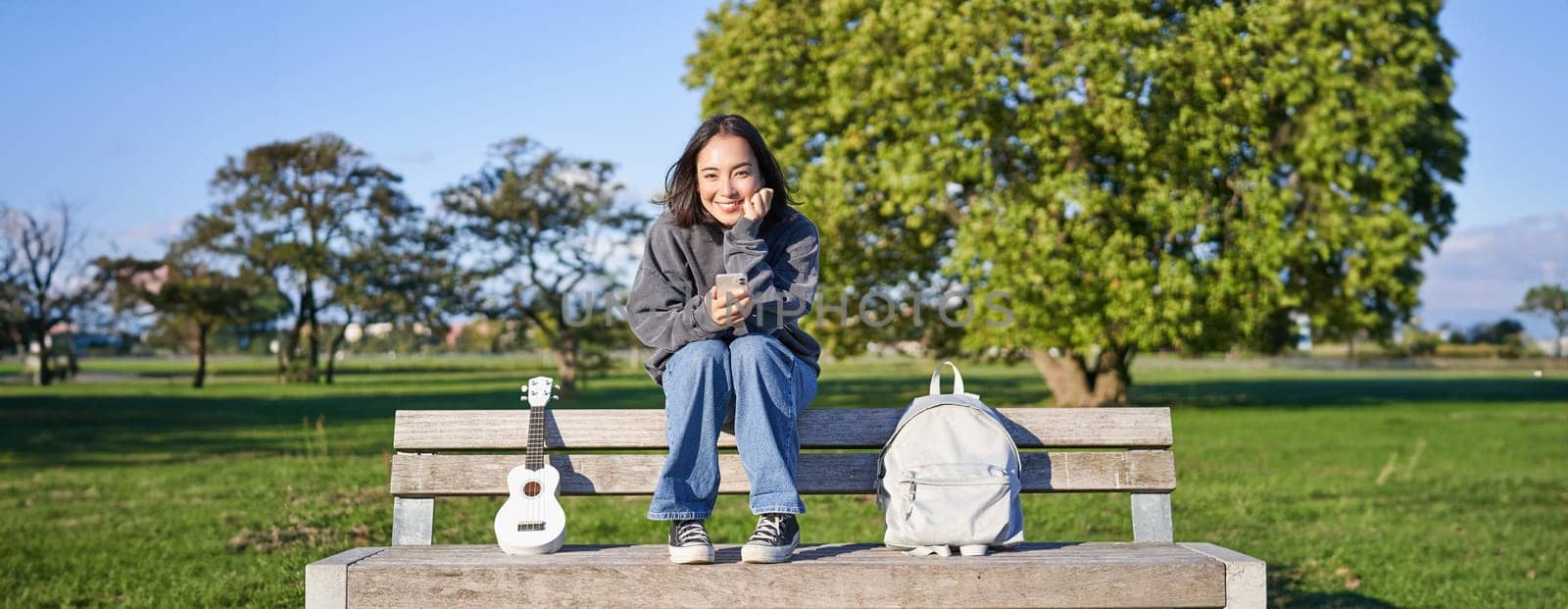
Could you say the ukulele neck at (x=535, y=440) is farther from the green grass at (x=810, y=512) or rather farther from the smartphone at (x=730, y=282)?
the green grass at (x=810, y=512)

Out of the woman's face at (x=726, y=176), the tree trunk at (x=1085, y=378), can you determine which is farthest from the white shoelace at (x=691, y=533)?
the tree trunk at (x=1085, y=378)

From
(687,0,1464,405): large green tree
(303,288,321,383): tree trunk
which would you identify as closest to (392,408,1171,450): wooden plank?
(687,0,1464,405): large green tree

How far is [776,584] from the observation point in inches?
126

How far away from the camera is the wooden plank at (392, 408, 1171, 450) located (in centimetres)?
383

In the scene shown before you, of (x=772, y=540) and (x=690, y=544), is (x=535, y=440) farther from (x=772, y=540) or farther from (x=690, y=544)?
(x=772, y=540)

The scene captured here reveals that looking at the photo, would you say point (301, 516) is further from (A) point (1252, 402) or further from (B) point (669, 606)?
(A) point (1252, 402)

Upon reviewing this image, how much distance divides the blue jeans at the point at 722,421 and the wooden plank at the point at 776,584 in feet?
1.02

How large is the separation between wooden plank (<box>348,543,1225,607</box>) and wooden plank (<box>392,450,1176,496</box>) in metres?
0.58

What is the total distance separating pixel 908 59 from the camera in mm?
19203

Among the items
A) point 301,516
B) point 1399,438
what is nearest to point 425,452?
point 301,516

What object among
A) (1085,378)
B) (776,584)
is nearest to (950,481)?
(776,584)

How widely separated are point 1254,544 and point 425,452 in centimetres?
595

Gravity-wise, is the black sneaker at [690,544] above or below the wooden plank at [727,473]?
below

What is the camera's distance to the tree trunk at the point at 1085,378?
23078mm
